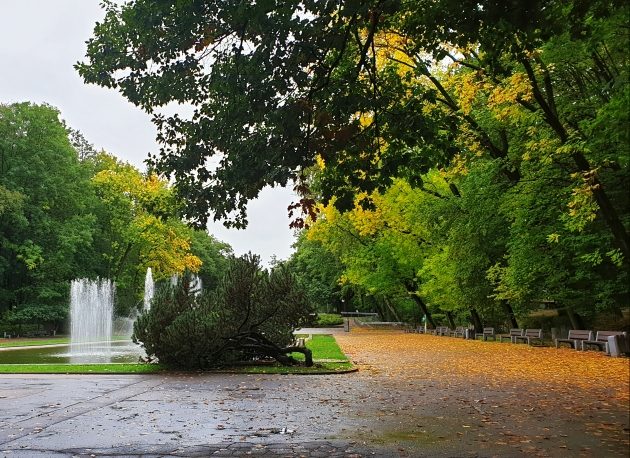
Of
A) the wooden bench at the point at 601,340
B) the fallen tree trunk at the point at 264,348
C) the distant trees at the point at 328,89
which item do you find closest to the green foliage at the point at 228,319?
the fallen tree trunk at the point at 264,348

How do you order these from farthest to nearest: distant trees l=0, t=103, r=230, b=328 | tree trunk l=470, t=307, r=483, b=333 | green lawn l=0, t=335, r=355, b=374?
1. distant trees l=0, t=103, r=230, b=328
2. tree trunk l=470, t=307, r=483, b=333
3. green lawn l=0, t=335, r=355, b=374

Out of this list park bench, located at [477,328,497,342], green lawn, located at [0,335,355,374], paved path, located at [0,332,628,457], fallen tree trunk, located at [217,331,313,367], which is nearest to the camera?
paved path, located at [0,332,628,457]

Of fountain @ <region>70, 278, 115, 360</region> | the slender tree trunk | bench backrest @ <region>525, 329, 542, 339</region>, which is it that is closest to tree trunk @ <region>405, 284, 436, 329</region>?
the slender tree trunk

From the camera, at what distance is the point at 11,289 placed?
153 ft

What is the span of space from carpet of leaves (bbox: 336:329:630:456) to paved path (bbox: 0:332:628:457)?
0.08ft

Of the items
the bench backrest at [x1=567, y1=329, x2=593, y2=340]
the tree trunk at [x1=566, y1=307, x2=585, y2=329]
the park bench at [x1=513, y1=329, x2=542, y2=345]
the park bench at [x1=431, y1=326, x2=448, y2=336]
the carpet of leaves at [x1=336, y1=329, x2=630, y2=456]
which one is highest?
the tree trunk at [x1=566, y1=307, x2=585, y2=329]

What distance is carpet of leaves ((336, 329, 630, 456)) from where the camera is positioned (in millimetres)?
6551

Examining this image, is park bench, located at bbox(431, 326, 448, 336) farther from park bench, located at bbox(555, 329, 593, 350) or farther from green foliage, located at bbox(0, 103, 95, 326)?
green foliage, located at bbox(0, 103, 95, 326)

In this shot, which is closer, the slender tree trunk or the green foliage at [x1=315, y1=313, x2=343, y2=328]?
the green foliage at [x1=315, y1=313, x2=343, y2=328]

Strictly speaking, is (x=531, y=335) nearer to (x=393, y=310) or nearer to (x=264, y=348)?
(x=264, y=348)

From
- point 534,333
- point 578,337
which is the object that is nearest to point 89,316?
point 534,333

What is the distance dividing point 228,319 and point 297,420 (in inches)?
323

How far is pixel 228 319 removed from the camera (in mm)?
16188

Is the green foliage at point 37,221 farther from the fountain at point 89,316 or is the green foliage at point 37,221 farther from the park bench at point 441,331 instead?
the park bench at point 441,331
